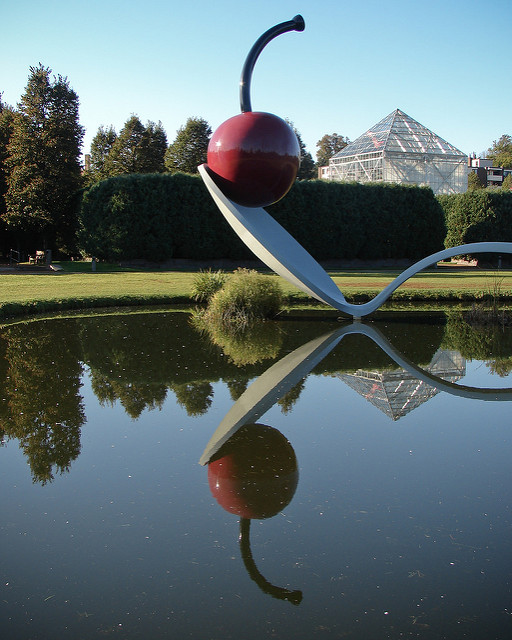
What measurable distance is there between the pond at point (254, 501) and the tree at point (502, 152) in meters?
75.4

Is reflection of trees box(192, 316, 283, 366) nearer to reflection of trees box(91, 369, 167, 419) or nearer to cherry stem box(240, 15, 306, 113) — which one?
reflection of trees box(91, 369, 167, 419)

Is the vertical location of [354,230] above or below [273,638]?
above

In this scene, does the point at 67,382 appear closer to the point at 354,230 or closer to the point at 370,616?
the point at 370,616

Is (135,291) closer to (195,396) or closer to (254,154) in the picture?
(254,154)

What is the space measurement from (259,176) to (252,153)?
1.38 feet

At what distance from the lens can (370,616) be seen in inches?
101

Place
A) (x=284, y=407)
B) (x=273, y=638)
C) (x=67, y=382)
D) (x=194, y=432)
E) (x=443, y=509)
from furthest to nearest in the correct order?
1. (x=67, y=382)
2. (x=284, y=407)
3. (x=194, y=432)
4. (x=443, y=509)
5. (x=273, y=638)

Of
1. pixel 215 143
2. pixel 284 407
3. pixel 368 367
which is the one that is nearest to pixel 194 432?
pixel 284 407

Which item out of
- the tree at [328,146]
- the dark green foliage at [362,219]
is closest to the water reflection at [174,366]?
the dark green foliage at [362,219]

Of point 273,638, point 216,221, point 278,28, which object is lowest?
point 273,638

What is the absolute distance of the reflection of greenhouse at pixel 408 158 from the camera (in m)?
40.8

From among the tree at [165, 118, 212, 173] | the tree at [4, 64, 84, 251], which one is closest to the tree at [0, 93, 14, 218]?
the tree at [4, 64, 84, 251]

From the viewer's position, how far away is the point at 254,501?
11.9 feet

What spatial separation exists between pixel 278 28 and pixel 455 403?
296 inches
